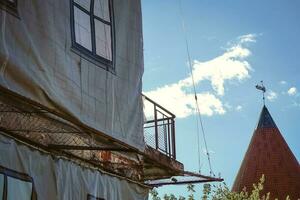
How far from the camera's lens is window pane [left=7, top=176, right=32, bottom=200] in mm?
7453

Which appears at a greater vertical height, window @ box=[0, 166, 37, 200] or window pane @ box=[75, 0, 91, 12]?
→ window pane @ box=[75, 0, 91, 12]

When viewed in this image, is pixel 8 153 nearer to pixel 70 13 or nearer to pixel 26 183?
pixel 26 183

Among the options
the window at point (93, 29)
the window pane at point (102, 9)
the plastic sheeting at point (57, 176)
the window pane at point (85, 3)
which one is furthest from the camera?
the window pane at point (102, 9)

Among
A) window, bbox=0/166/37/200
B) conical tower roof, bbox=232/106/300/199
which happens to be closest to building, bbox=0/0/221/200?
window, bbox=0/166/37/200

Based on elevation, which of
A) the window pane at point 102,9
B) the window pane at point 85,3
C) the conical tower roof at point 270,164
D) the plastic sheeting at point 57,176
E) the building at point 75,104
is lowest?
the plastic sheeting at point 57,176

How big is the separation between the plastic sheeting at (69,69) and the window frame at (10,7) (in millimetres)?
51

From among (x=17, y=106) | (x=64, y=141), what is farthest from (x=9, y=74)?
(x=64, y=141)

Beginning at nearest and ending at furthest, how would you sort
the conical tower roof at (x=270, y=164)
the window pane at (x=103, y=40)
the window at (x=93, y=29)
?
1. the window at (x=93, y=29)
2. the window pane at (x=103, y=40)
3. the conical tower roof at (x=270, y=164)

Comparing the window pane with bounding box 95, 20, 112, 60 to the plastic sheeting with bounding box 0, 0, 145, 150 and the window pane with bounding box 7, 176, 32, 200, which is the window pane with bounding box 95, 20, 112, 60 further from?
the window pane with bounding box 7, 176, 32, 200

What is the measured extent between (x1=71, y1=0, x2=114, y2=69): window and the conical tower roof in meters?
27.7

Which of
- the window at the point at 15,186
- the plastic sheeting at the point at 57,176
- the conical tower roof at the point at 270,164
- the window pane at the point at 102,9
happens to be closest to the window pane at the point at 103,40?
the window pane at the point at 102,9

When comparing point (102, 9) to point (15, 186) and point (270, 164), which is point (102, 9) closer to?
point (15, 186)

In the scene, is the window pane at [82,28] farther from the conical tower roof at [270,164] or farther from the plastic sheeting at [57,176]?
the conical tower roof at [270,164]

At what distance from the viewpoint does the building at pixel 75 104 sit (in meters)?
7.53
